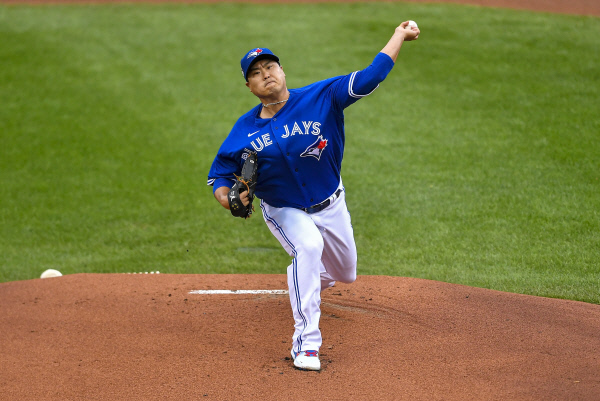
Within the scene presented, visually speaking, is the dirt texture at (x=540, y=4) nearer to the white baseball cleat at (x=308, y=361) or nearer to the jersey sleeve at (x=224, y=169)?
the jersey sleeve at (x=224, y=169)

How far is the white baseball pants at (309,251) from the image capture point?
4418mm

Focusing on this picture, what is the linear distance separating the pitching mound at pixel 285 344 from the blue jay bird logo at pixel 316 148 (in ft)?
Answer: 4.45

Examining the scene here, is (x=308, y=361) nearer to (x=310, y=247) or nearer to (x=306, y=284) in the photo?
(x=306, y=284)

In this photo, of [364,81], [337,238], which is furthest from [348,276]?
[364,81]

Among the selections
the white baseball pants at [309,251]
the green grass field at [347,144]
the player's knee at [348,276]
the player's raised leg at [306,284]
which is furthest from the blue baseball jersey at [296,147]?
the green grass field at [347,144]

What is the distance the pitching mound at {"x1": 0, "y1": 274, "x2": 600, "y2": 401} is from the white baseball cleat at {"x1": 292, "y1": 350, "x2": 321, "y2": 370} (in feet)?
0.16

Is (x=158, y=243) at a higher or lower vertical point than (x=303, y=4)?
lower

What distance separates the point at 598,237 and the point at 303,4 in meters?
11.7

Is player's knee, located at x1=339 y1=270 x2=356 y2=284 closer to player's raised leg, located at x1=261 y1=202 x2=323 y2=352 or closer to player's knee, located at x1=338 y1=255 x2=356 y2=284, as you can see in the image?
player's knee, located at x1=338 y1=255 x2=356 y2=284

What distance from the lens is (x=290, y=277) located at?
15.0ft

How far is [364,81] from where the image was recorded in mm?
4266

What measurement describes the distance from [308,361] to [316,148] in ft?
4.59

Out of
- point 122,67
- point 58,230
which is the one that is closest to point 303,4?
point 122,67

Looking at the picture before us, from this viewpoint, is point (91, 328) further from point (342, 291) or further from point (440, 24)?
point (440, 24)
